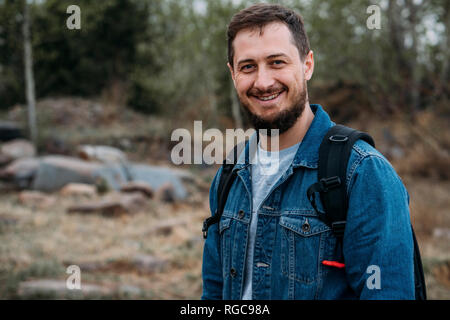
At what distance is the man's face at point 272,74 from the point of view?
5.89 ft

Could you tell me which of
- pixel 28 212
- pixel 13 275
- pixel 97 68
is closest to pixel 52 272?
pixel 13 275

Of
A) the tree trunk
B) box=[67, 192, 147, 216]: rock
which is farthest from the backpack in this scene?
the tree trunk

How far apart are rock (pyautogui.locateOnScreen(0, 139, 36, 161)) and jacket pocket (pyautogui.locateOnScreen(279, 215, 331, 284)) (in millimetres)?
13040

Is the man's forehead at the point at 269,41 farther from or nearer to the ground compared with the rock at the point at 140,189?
farther from the ground

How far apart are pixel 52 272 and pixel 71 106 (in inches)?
555

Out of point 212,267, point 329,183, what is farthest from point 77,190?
point 329,183

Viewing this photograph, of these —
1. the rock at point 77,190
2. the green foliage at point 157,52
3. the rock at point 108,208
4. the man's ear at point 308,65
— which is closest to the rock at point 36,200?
the rock at point 77,190

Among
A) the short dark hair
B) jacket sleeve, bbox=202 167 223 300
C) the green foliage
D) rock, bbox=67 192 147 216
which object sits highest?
the green foliage

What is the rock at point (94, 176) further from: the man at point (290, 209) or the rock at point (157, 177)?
the man at point (290, 209)

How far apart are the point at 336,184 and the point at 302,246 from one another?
0.31m

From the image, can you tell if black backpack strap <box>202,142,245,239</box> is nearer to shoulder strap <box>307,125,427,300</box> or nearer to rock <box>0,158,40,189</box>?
shoulder strap <box>307,125,427,300</box>

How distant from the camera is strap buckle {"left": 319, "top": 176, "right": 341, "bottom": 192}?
1517 millimetres

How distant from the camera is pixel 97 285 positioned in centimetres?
475

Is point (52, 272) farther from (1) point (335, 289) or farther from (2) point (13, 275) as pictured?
(1) point (335, 289)
